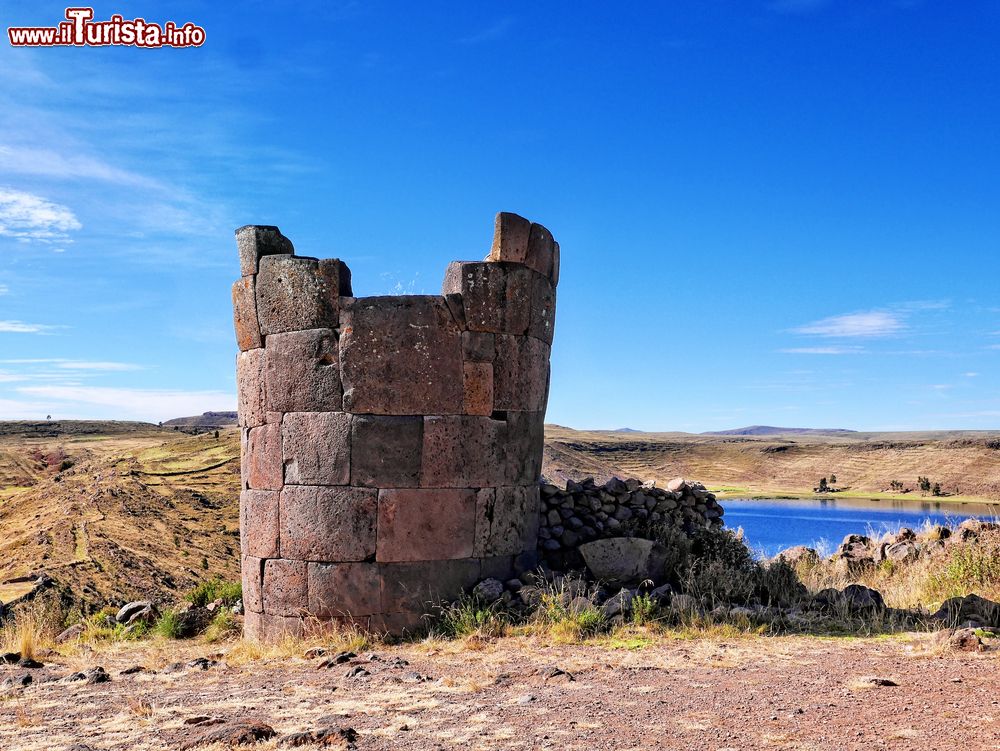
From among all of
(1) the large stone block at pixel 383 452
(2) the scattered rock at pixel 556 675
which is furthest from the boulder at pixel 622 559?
(2) the scattered rock at pixel 556 675

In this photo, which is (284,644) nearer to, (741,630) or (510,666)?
(510,666)

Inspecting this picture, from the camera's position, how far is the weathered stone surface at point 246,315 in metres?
8.08

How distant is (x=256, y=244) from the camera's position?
26.6ft

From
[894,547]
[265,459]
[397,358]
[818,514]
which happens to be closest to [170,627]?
[265,459]

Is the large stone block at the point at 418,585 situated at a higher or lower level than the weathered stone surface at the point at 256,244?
lower

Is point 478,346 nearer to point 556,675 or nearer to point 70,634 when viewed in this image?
point 556,675

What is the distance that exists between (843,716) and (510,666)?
2.34 meters

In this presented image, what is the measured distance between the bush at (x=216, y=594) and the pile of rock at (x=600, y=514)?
350cm

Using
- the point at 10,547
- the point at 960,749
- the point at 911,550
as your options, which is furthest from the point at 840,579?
the point at 10,547

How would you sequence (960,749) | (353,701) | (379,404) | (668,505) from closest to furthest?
(960,749)
(353,701)
(379,404)
(668,505)

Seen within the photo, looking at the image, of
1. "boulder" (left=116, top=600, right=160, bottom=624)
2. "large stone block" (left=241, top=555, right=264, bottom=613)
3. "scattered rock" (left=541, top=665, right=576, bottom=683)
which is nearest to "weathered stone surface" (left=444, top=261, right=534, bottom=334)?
"large stone block" (left=241, top=555, right=264, bottom=613)

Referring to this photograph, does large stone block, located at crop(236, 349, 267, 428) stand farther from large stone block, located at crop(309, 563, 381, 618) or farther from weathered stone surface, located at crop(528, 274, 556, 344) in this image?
weathered stone surface, located at crop(528, 274, 556, 344)

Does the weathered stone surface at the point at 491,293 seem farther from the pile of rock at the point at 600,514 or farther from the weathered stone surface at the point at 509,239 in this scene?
the pile of rock at the point at 600,514

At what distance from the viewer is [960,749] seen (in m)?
4.13
